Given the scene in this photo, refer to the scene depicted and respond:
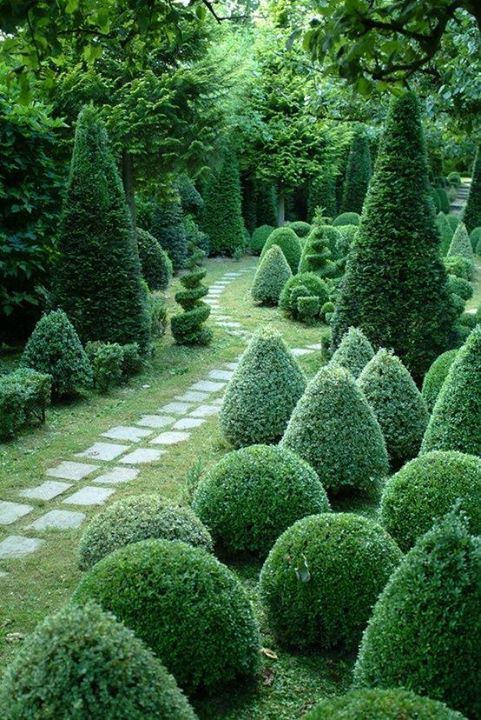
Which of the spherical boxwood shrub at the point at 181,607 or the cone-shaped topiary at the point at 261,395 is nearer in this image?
the spherical boxwood shrub at the point at 181,607

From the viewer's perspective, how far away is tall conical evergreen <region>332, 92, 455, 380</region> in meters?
9.75

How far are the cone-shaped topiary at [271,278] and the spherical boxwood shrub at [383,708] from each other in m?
14.1

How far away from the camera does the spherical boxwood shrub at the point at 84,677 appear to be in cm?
A: 276

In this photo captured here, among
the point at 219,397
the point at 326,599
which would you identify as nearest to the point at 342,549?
the point at 326,599

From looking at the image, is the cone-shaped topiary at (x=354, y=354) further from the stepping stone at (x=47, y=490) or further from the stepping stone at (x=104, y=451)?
the stepping stone at (x=47, y=490)

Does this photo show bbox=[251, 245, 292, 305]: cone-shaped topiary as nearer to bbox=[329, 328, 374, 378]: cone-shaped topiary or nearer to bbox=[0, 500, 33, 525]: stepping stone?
bbox=[329, 328, 374, 378]: cone-shaped topiary

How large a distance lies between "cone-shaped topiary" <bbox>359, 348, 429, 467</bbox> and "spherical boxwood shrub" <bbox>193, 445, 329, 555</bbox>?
201 centimetres

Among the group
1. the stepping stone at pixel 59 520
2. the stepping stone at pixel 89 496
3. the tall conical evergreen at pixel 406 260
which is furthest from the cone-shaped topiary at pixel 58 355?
the tall conical evergreen at pixel 406 260

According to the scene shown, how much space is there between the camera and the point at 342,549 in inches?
186

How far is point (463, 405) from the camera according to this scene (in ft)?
20.8

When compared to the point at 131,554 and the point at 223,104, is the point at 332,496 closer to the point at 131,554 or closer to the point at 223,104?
the point at 131,554

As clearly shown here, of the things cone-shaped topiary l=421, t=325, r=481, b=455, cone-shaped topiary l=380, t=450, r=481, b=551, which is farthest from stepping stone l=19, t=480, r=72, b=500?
cone-shaped topiary l=421, t=325, r=481, b=455

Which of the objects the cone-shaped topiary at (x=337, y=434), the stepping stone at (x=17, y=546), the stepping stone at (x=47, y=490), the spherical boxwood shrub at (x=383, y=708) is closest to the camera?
the spherical boxwood shrub at (x=383, y=708)

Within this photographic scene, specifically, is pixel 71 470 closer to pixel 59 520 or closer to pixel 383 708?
pixel 59 520
